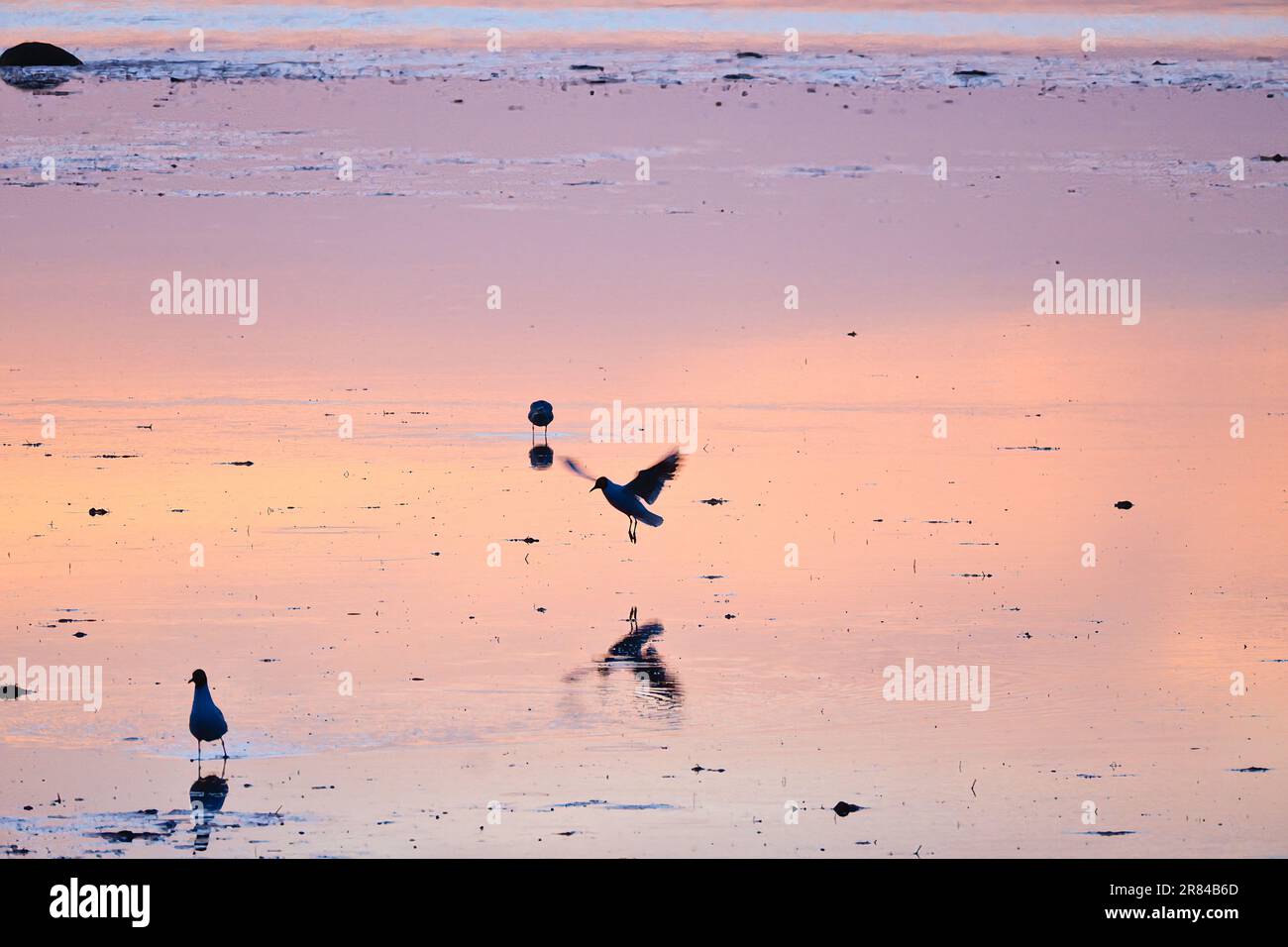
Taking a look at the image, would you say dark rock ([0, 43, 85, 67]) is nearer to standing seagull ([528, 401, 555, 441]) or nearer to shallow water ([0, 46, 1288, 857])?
shallow water ([0, 46, 1288, 857])

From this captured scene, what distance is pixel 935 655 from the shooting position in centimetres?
1256

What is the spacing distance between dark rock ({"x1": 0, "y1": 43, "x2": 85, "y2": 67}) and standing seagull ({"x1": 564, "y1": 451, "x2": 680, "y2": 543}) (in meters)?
29.1

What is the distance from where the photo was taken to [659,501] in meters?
16.8

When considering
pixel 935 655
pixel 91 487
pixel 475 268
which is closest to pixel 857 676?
pixel 935 655

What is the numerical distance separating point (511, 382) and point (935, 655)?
9.50 metres

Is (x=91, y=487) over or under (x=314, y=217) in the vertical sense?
under

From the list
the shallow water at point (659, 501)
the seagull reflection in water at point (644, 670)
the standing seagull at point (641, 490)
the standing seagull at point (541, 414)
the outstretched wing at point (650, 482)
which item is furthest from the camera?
the standing seagull at point (541, 414)

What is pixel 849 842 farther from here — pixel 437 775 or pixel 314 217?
pixel 314 217

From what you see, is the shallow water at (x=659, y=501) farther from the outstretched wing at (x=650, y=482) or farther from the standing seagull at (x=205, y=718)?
the outstretched wing at (x=650, y=482)

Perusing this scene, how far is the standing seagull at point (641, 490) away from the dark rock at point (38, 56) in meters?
29.1

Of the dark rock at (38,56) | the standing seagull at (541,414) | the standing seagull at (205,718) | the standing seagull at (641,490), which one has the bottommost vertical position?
the standing seagull at (205,718)

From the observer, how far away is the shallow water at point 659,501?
10.5 m

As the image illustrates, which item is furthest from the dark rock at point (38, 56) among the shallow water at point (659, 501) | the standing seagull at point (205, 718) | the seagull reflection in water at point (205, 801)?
the seagull reflection in water at point (205, 801)

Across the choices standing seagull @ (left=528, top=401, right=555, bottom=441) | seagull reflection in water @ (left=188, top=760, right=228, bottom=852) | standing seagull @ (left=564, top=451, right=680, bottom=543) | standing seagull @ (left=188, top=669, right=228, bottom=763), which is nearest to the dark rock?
standing seagull @ (left=528, top=401, right=555, bottom=441)
